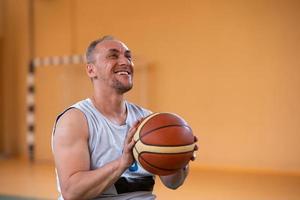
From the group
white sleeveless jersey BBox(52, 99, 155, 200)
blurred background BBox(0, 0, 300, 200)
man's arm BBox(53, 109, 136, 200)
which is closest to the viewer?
man's arm BBox(53, 109, 136, 200)

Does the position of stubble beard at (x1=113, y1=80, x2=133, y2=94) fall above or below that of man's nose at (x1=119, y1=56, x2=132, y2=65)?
below

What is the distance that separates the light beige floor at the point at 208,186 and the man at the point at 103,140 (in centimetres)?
210

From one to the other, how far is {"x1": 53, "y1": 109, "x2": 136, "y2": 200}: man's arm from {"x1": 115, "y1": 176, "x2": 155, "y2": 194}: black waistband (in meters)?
0.14

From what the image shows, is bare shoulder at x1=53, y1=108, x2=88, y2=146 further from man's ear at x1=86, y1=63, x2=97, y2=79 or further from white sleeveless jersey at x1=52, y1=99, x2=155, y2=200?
man's ear at x1=86, y1=63, x2=97, y2=79

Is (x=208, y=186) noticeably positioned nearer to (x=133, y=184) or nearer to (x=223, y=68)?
(x=223, y=68)

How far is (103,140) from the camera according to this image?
65.7 inches

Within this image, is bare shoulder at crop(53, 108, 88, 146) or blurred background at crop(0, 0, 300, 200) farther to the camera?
blurred background at crop(0, 0, 300, 200)

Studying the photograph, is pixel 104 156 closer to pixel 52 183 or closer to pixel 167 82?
pixel 52 183

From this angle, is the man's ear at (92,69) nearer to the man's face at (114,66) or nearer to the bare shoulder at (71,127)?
the man's face at (114,66)

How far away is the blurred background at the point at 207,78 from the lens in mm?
4996

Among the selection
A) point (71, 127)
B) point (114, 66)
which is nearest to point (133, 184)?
point (71, 127)

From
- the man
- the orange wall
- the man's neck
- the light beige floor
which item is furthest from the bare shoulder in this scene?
the orange wall

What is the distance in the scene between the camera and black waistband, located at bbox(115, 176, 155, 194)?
1.67m

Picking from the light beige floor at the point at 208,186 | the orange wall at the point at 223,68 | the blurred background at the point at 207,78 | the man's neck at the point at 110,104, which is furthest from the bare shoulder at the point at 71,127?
the orange wall at the point at 223,68
